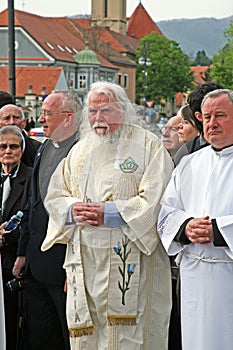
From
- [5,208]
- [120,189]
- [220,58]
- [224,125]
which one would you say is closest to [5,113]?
[5,208]

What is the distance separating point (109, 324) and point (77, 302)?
0.86 feet

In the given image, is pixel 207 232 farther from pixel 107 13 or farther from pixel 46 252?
pixel 107 13

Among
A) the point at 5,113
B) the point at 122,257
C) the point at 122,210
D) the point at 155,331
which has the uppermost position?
the point at 5,113

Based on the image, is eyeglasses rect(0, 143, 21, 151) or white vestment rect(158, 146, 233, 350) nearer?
white vestment rect(158, 146, 233, 350)

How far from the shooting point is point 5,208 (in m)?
6.18

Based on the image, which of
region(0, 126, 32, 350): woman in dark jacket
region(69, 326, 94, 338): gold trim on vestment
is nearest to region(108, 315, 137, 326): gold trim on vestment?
region(69, 326, 94, 338): gold trim on vestment

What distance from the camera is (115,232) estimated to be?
195 inches

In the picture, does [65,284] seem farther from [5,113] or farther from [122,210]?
[5,113]

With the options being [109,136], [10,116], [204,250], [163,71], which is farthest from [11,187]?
[163,71]

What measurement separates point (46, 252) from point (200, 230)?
1491 mm

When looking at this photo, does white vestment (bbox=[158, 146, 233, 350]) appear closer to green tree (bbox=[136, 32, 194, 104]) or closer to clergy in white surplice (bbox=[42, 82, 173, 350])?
clergy in white surplice (bbox=[42, 82, 173, 350])

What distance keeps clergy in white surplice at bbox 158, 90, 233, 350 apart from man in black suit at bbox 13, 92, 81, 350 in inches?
39.6

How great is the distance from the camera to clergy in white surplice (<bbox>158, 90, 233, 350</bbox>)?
14.9 feet

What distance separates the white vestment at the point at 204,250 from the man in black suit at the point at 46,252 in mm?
975
